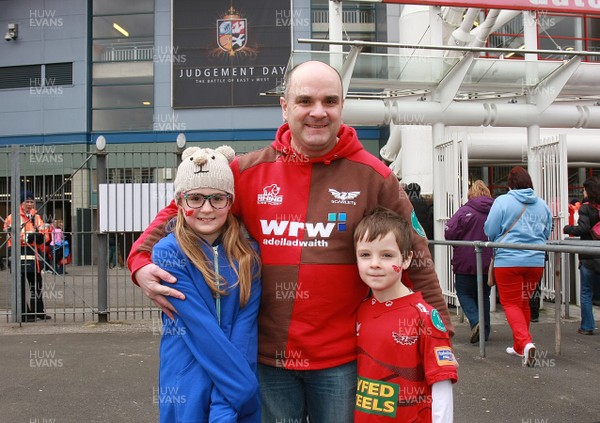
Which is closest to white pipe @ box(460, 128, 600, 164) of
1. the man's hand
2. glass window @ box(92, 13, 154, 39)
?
the man's hand

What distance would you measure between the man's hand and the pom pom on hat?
1.12 feet

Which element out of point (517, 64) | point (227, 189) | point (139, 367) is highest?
point (517, 64)

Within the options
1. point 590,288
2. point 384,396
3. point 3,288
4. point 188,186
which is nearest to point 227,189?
point 188,186

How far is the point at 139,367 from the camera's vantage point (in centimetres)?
570

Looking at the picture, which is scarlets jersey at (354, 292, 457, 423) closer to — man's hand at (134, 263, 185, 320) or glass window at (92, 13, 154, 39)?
man's hand at (134, 263, 185, 320)

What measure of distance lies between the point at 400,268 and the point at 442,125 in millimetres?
7144

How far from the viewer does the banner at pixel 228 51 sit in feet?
66.2

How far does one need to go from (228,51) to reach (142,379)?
54.6 ft

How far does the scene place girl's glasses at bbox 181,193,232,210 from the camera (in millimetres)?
2234

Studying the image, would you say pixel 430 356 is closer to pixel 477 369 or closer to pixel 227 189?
pixel 227 189

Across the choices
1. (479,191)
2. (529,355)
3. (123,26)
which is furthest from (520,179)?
(123,26)

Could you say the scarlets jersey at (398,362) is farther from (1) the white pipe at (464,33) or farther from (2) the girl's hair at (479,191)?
(1) the white pipe at (464,33)

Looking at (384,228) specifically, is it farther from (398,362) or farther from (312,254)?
(398,362)

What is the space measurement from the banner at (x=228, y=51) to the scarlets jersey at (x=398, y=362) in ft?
61.2
